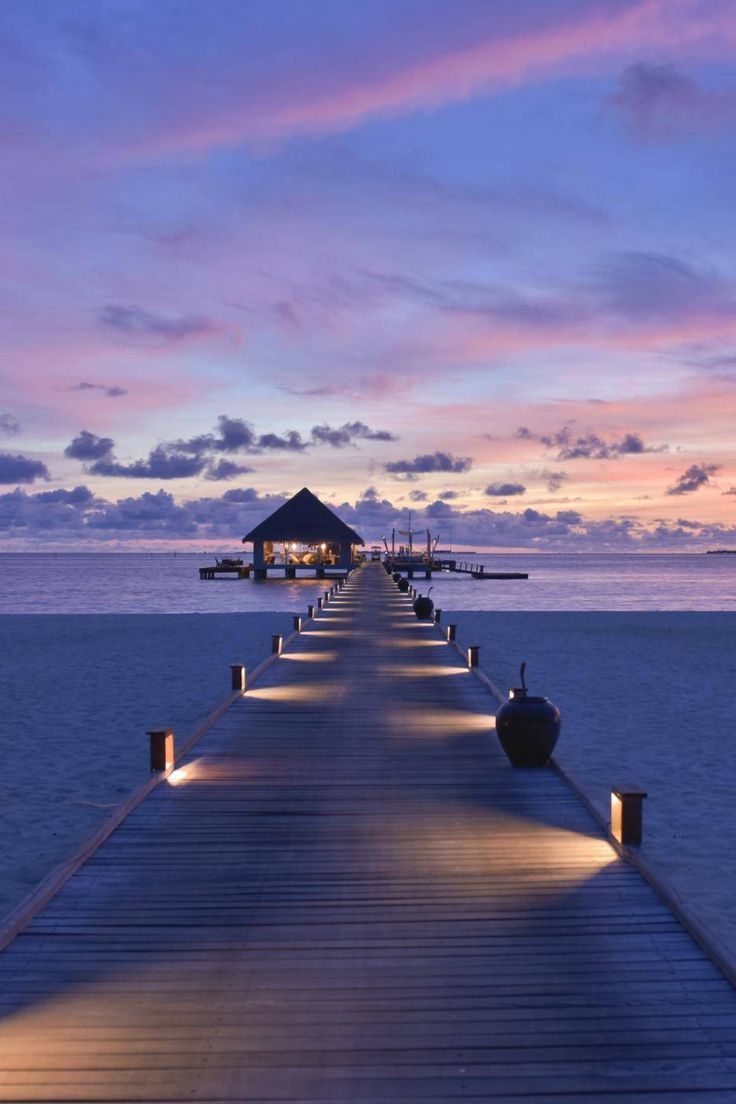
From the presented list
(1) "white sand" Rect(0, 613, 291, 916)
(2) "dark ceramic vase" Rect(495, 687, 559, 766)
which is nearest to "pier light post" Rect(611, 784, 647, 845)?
(2) "dark ceramic vase" Rect(495, 687, 559, 766)

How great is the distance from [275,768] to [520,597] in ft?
211

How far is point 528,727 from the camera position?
10.7m

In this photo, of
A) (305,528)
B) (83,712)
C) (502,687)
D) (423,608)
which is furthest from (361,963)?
(305,528)

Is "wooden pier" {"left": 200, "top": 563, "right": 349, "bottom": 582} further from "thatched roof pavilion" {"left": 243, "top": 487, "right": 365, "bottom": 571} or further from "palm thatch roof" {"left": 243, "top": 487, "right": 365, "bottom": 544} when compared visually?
"palm thatch roof" {"left": 243, "top": 487, "right": 365, "bottom": 544}

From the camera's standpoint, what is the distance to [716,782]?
1302 cm

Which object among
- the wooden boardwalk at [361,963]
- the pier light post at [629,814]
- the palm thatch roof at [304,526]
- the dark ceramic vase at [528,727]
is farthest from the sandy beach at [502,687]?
the palm thatch roof at [304,526]

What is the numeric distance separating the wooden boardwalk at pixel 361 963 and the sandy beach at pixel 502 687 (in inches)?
39.1

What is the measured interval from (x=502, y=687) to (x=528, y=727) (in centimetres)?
1056

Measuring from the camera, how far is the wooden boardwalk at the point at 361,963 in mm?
4664

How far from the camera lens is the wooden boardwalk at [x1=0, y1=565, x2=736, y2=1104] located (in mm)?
4664

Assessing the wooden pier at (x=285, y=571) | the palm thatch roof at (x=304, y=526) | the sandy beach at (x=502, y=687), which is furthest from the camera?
the wooden pier at (x=285, y=571)

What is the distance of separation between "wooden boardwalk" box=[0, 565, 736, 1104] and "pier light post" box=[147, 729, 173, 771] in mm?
435

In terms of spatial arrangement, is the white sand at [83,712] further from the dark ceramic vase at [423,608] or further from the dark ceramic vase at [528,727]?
the dark ceramic vase at [423,608]

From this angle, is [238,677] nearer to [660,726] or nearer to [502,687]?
[502,687]
